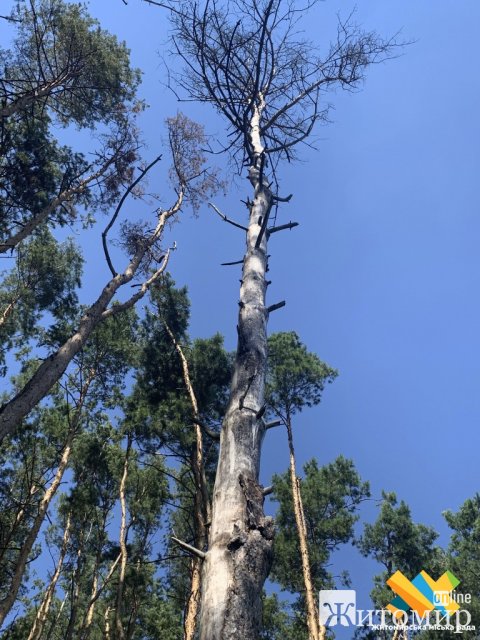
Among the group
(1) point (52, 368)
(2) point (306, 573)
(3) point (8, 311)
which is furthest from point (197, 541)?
(3) point (8, 311)

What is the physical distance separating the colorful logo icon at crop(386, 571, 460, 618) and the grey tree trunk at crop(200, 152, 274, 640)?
466 inches

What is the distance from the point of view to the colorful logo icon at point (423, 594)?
12141 mm

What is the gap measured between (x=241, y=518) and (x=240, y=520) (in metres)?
0.01

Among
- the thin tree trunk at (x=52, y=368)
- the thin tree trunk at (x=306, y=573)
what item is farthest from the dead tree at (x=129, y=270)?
the thin tree trunk at (x=306, y=573)

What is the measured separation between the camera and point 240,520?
218 centimetres

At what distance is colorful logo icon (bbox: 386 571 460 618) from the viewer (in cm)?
1214

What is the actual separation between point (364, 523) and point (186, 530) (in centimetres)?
523

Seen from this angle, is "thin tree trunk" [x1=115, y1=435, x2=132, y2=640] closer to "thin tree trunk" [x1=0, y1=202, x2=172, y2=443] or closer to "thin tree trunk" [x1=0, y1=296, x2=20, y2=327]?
"thin tree trunk" [x1=0, y1=202, x2=172, y2=443]

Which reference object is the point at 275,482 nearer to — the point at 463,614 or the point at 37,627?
the point at 463,614

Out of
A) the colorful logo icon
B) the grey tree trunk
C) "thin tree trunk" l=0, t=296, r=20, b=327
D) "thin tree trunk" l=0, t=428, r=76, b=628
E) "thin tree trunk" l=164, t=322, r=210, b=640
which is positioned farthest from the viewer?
the colorful logo icon

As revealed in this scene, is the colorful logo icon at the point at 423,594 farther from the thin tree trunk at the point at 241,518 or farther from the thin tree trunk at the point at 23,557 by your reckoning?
the thin tree trunk at the point at 241,518

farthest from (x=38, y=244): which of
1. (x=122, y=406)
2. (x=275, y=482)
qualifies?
(x=275, y=482)

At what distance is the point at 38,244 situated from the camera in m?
13.0

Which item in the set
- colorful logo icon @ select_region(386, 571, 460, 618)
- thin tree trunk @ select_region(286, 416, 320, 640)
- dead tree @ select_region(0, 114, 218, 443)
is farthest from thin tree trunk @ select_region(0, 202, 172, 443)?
colorful logo icon @ select_region(386, 571, 460, 618)
